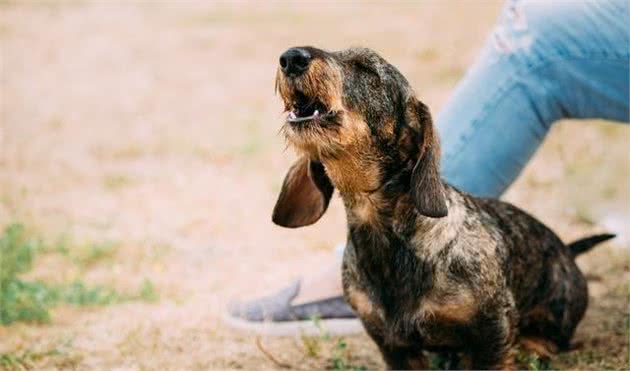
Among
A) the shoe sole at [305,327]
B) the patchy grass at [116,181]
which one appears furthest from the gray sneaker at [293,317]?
the patchy grass at [116,181]

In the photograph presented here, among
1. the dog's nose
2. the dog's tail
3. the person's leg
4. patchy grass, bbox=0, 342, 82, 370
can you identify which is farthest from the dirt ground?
the dog's nose

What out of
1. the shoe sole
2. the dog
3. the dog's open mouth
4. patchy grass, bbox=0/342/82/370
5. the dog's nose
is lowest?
the shoe sole

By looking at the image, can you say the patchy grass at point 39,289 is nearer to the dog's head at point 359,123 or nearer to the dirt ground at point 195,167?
the dirt ground at point 195,167

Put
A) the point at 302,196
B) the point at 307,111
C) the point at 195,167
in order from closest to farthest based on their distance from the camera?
the point at 307,111
the point at 302,196
the point at 195,167

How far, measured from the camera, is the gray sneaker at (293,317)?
14.5 ft

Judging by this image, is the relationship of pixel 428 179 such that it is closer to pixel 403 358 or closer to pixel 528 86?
pixel 403 358

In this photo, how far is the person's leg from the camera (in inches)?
157

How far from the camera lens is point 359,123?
3.38 meters

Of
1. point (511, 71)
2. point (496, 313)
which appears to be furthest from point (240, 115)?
point (496, 313)

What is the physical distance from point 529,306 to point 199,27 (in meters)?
11.8

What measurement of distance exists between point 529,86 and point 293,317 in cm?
164

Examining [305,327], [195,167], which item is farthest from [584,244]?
[195,167]

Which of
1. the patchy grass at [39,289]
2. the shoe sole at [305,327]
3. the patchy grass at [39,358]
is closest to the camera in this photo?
the patchy grass at [39,358]

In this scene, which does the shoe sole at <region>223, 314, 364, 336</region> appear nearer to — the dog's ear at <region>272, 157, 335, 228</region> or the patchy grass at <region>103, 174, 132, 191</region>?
the dog's ear at <region>272, 157, 335, 228</region>
